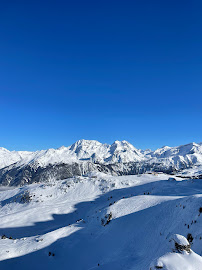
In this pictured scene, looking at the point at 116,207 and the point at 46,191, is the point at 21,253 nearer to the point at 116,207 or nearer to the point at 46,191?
the point at 116,207

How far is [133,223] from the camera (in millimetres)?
13328

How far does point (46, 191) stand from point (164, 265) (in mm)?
32111

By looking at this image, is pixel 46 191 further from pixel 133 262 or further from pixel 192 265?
pixel 192 265

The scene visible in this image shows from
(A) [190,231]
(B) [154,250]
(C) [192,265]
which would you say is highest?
(C) [192,265]

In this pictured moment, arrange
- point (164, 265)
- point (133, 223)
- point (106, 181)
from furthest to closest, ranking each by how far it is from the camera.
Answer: point (106, 181) < point (133, 223) < point (164, 265)

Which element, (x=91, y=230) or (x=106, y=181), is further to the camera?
(x=106, y=181)

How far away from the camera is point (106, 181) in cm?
3719

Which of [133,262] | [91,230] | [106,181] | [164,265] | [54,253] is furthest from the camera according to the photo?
[106,181]

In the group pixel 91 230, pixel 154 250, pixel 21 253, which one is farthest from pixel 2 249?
pixel 154 250

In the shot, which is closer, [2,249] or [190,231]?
[190,231]

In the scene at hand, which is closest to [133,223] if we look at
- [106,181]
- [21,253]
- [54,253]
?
[54,253]

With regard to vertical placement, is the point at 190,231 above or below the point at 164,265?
below

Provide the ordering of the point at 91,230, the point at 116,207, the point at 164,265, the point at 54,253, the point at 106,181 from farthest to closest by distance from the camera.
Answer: the point at 106,181, the point at 116,207, the point at 91,230, the point at 54,253, the point at 164,265

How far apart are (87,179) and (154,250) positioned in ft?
98.7
